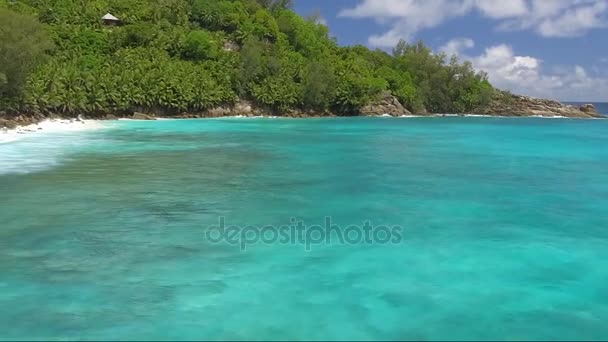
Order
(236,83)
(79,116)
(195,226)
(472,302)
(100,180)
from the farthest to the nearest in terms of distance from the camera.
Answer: (236,83)
(79,116)
(100,180)
(195,226)
(472,302)

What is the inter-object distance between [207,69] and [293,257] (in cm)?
7590

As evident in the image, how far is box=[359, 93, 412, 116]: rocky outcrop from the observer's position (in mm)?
95938

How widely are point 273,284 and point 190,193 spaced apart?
927 centimetres

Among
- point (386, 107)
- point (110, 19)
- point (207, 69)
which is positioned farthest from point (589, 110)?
point (110, 19)

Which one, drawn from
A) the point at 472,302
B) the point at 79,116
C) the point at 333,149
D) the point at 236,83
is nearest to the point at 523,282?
the point at 472,302

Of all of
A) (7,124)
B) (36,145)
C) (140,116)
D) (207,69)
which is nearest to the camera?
(36,145)

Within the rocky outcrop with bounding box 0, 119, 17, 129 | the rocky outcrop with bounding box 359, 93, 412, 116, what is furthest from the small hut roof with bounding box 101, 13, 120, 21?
the rocky outcrop with bounding box 0, 119, 17, 129

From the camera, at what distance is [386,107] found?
98.4 m

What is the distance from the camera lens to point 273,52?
97688 mm

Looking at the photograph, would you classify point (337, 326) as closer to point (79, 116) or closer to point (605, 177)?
point (605, 177)
